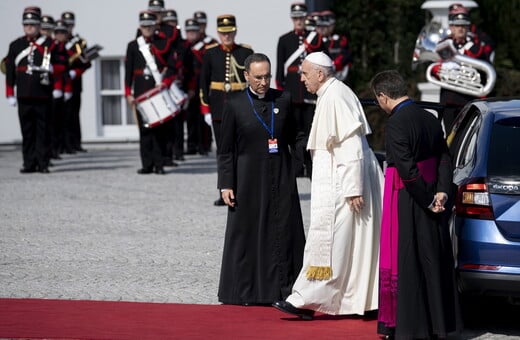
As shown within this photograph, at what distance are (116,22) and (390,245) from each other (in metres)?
20.3

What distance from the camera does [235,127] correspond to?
10703 mm

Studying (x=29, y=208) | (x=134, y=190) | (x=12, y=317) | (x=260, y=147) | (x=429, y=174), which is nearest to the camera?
(x=429, y=174)

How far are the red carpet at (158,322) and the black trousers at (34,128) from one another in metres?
10.7

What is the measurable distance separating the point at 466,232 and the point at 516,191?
1.34 feet

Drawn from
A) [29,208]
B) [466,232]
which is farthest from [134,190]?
[466,232]

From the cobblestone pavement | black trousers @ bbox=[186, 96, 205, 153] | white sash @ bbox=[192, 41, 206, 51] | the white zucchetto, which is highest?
the white zucchetto

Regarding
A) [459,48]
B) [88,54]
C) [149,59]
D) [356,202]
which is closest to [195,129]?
[88,54]

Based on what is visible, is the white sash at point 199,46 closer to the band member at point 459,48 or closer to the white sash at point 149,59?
the white sash at point 149,59

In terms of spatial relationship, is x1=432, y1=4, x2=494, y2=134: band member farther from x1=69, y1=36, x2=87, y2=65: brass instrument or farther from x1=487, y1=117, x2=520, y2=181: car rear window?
x1=69, y1=36, x2=87, y2=65: brass instrument

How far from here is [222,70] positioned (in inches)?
653

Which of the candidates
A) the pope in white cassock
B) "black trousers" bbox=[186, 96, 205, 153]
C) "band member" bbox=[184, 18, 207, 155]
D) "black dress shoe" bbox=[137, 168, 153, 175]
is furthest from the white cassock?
"black trousers" bbox=[186, 96, 205, 153]

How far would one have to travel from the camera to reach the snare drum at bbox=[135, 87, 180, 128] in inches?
805

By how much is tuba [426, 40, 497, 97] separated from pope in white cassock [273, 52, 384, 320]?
8.00 m

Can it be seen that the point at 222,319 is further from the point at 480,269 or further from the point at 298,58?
the point at 298,58
